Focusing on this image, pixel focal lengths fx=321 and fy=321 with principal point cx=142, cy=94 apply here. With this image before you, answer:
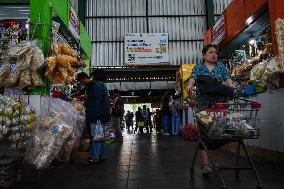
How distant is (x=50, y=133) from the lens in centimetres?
Result: 423

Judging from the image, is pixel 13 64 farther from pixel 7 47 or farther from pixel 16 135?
pixel 16 135

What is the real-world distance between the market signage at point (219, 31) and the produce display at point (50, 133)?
5.22 m

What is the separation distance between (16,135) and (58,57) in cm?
136

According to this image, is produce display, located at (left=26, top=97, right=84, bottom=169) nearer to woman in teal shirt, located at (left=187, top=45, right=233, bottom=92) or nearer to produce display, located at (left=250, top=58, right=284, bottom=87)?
woman in teal shirt, located at (left=187, top=45, right=233, bottom=92)

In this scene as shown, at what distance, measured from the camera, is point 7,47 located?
186 inches

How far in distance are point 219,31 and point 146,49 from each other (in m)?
7.97

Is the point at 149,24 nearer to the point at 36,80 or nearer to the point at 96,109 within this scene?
the point at 96,109

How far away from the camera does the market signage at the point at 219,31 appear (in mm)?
8548

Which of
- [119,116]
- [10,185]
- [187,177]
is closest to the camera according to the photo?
[10,185]

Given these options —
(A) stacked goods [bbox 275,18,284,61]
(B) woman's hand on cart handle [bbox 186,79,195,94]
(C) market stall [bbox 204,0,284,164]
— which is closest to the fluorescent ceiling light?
(C) market stall [bbox 204,0,284,164]

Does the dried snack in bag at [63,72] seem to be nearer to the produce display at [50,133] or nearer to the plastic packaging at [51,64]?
the plastic packaging at [51,64]

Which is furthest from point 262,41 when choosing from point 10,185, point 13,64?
point 10,185

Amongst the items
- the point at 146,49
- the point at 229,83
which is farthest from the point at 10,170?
the point at 146,49

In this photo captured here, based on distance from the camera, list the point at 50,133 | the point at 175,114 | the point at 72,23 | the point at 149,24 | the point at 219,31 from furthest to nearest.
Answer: the point at 149,24 → the point at 175,114 → the point at 219,31 → the point at 72,23 → the point at 50,133
